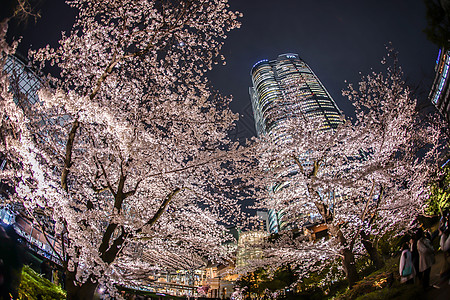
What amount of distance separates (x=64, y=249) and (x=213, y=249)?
14.7 feet

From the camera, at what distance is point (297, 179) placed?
31.6 feet

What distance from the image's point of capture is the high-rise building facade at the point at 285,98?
11859 millimetres

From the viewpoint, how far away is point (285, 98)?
12000 millimetres

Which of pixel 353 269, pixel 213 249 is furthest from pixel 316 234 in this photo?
pixel 213 249

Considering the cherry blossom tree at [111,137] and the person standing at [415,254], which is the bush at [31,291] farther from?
the person standing at [415,254]

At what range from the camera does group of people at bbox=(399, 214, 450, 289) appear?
5324 millimetres

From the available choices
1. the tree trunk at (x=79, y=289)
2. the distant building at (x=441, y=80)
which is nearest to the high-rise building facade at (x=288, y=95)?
the distant building at (x=441, y=80)

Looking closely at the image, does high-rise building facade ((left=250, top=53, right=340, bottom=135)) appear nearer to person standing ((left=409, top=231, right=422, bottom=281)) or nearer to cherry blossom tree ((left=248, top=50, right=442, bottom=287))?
cherry blossom tree ((left=248, top=50, right=442, bottom=287))

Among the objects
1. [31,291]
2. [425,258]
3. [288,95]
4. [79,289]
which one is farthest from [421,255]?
[31,291]

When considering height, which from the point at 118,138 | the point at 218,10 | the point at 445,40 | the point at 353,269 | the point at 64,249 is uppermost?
the point at 218,10

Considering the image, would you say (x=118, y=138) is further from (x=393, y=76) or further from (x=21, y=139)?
(x=393, y=76)

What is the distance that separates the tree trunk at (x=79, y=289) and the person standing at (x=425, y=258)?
293 inches

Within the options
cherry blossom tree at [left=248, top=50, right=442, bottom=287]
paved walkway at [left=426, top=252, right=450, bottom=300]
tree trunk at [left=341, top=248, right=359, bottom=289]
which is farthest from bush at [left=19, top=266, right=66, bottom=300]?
Answer: tree trunk at [left=341, top=248, right=359, bottom=289]

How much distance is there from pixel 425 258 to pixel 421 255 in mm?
98
